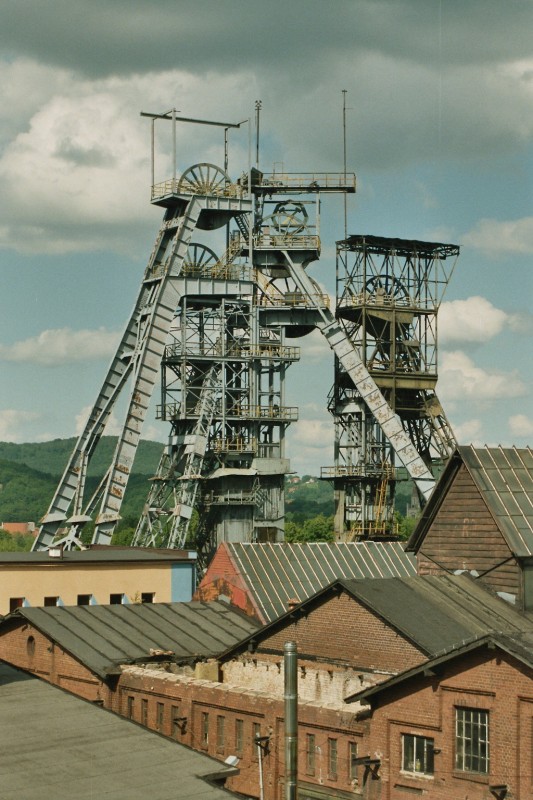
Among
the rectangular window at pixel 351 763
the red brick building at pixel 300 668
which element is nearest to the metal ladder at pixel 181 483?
the red brick building at pixel 300 668

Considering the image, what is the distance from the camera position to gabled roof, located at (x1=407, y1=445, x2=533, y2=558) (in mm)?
39625

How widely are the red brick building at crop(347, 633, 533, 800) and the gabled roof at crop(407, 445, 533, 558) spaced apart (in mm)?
9699

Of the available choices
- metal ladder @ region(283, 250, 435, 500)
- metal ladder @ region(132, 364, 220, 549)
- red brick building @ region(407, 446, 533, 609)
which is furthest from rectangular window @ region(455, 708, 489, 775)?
metal ladder @ region(283, 250, 435, 500)

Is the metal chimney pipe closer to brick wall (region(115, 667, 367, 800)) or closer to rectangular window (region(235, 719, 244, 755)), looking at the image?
brick wall (region(115, 667, 367, 800))

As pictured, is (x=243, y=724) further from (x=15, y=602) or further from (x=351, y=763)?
(x=15, y=602)

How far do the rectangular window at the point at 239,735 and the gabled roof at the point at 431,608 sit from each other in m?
3.62

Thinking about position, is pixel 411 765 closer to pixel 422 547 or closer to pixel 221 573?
pixel 422 547

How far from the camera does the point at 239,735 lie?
113 ft

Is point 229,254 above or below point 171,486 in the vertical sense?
above

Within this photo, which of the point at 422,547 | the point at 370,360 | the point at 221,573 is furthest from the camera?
the point at 370,360

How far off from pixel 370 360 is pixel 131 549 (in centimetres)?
2201

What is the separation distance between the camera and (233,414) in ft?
225

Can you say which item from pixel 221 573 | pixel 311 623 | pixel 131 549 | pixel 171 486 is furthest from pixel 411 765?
pixel 171 486

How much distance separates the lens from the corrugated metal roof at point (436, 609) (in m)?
34.8
